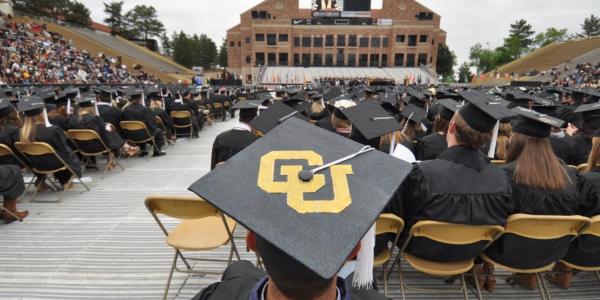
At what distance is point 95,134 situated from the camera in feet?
17.4

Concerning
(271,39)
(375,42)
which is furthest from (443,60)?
(271,39)

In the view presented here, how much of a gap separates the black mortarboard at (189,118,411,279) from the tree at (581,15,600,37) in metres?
106

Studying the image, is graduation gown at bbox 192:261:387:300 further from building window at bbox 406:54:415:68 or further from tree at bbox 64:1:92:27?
tree at bbox 64:1:92:27

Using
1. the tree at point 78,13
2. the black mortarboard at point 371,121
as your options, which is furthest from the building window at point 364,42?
the black mortarboard at point 371,121

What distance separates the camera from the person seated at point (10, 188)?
3.65m

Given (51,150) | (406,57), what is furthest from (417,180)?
(406,57)

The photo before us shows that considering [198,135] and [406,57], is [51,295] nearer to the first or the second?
[198,135]

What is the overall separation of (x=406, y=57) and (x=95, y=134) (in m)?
50.1

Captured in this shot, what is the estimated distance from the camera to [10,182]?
3.70 m

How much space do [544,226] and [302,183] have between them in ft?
6.18

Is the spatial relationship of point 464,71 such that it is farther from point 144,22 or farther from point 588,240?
point 588,240

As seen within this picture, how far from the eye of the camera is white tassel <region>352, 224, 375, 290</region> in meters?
1.78

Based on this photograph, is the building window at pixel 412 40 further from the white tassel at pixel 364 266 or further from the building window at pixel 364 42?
the white tassel at pixel 364 266

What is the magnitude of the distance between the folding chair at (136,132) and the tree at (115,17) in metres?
66.3
